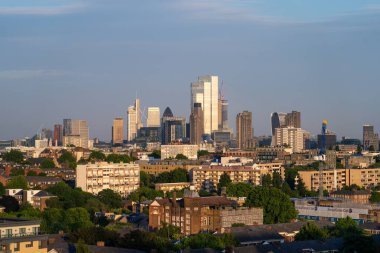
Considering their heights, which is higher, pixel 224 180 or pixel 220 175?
pixel 220 175

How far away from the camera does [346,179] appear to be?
347 ft

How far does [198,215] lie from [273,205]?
694 cm

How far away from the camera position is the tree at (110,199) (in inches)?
2938

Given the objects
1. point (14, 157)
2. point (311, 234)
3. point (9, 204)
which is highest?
point (14, 157)

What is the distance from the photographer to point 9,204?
67.4 meters

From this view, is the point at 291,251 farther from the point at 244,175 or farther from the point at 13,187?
the point at 244,175

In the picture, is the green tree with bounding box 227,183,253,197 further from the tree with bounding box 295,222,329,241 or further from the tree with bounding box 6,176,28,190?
the tree with bounding box 295,222,329,241

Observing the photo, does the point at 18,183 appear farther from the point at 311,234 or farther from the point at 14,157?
the point at 14,157

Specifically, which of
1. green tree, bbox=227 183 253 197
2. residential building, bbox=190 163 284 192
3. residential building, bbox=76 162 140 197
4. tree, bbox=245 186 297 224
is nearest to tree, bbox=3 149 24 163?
residential building, bbox=190 163 284 192

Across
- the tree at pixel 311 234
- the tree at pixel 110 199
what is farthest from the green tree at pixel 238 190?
the tree at pixel 311 234

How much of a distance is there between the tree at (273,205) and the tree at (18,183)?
23.0 meters

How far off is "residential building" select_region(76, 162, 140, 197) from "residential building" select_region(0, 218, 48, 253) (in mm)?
48946

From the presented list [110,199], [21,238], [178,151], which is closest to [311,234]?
[21,238]

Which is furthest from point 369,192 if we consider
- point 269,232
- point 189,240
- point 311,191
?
point 189,240
